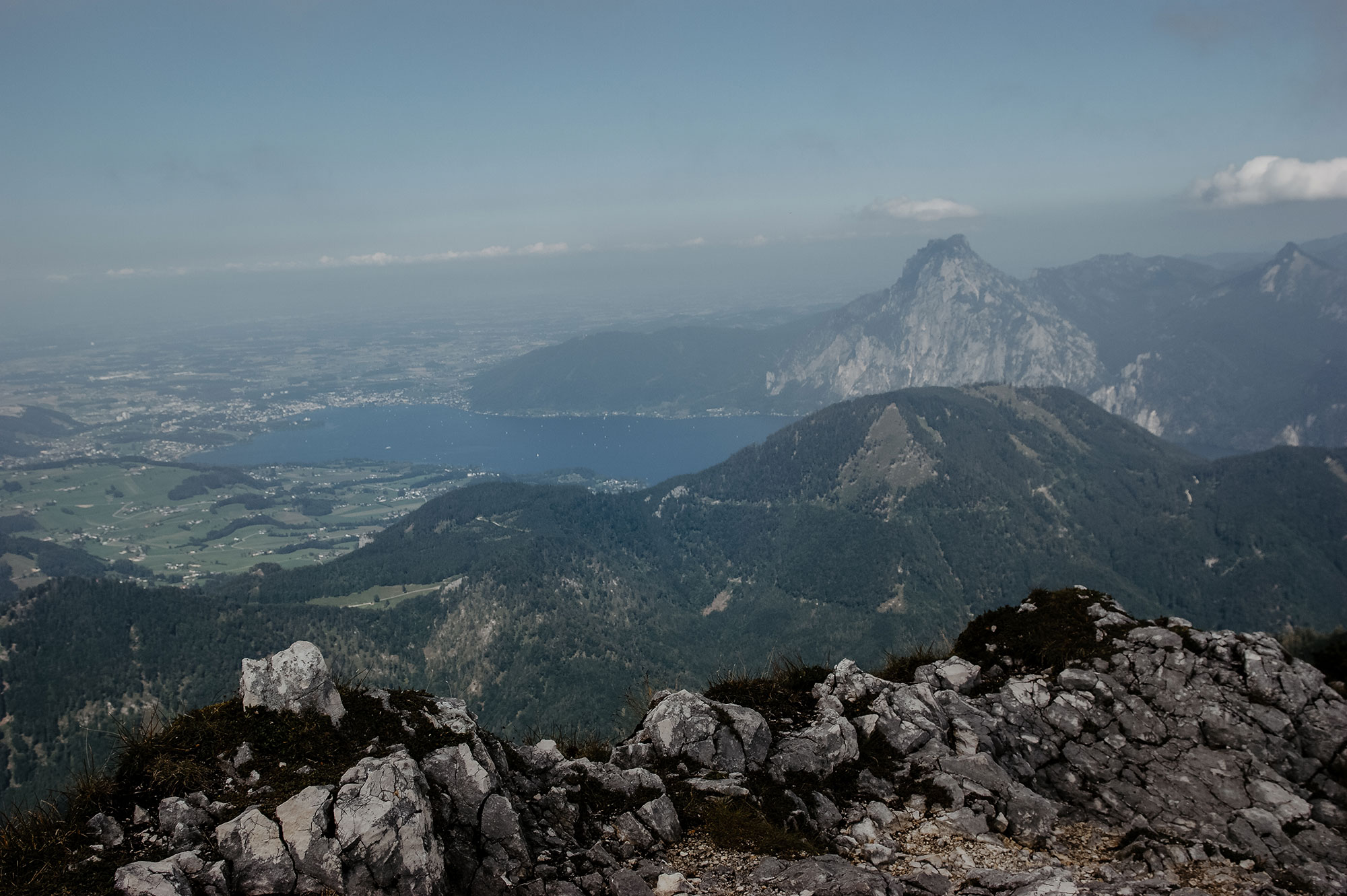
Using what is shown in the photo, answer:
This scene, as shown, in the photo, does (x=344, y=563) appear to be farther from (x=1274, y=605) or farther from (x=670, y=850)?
(x=1274, y=605)

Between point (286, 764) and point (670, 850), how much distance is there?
265 inches

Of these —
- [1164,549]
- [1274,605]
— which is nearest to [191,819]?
[1274,605]

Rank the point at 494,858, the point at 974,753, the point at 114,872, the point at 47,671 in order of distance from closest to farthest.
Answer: the point at 114,872, the point at 494,858, the point at 974,753, the point at 47,671

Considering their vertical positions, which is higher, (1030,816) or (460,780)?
(460,780)

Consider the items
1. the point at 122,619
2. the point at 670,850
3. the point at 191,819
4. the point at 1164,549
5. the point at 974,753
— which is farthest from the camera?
the point at 1164,549

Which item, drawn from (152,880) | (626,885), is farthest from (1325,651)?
(152,880)

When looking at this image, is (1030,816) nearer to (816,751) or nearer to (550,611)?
(816,751)

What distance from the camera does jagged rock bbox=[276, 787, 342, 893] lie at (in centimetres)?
Result: 902

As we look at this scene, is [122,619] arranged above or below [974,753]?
below

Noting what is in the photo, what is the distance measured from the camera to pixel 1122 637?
16.9m

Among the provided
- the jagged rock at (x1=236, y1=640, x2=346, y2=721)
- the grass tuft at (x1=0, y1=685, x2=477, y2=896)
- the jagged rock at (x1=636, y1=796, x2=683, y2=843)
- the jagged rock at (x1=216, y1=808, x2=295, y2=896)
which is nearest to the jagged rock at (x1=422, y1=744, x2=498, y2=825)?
the grass tuft at (x1=0, y1=685, x2=477, y2=896)

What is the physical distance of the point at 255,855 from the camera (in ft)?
29.6

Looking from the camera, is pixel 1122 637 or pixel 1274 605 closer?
pixel 1122 637

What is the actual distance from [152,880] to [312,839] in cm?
181
